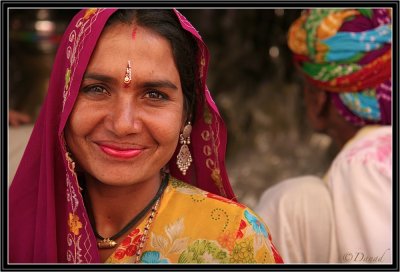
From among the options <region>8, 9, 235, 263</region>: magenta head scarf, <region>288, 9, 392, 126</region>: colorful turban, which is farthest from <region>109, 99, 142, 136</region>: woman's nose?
<region>288, 9, 392, 126</region>: colorful turban

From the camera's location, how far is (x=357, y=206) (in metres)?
2.94

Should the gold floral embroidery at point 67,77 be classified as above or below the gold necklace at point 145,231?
above

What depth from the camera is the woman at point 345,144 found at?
2.91 meters

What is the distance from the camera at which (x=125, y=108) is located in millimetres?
1925

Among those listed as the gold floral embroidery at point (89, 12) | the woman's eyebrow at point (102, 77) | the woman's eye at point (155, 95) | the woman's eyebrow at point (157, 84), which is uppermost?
the gold floral embroidery at point (89, 12)

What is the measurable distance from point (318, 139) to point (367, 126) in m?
2.07

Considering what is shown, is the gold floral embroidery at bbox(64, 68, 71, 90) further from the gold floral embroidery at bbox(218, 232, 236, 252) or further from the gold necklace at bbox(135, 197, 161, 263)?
the gold floral embroidery at bbox(218, 232, 236, 252)

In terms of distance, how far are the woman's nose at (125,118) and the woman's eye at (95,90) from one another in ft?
0.19

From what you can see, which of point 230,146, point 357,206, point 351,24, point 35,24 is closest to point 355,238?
point 357,206

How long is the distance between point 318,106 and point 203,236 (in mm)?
1719

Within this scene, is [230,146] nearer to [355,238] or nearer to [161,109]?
[355,238]

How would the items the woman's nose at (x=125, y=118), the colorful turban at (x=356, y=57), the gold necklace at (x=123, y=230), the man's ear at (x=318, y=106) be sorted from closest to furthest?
the woman's nose at (x=125, y=118), the gold necklace at (x=123, y=230), the colorful turban at (x=356, y=57), the man's ear at (x=318, y=106)

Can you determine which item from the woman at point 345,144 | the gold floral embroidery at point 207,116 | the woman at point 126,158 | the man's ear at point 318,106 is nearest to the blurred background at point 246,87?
the man's ear at point 318,106

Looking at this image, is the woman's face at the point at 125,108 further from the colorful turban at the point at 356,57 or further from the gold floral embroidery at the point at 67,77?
Result: the colorful turban at the point at 356,57
